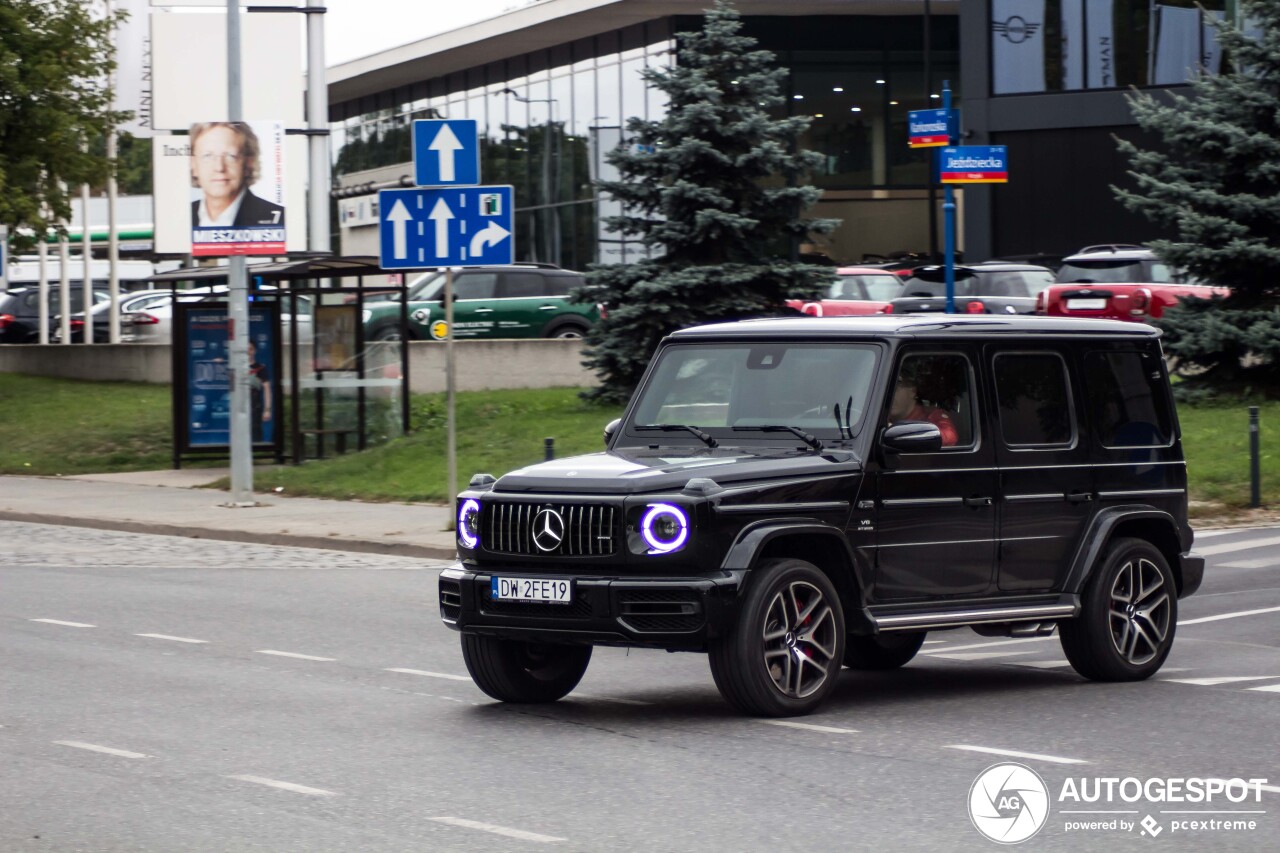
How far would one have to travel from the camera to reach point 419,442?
82.5 feet

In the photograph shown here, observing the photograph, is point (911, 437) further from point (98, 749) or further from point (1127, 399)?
→ point (98, 749)

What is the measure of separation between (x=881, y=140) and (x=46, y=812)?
5215 centimetres

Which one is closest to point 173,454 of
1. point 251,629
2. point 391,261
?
point 391,261

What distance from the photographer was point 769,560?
875cm

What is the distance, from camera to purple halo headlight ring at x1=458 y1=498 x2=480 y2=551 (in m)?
9.08

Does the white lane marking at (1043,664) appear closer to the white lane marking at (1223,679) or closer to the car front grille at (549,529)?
the white lane marking at (1223,679)

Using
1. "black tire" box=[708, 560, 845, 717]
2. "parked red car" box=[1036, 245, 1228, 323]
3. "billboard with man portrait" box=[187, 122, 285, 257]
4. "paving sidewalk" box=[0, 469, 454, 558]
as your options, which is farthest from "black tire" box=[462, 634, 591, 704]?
"parked red car" box=[1036, 245, 1228, 323]

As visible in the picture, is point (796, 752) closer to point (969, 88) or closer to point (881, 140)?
point (969, 88)

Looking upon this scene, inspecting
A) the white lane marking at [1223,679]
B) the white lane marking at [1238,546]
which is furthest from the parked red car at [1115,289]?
the white lane marking at [1223,679]

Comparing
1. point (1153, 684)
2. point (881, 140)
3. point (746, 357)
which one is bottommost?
point (1153, 684)

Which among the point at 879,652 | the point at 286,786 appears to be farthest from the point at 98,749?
the point at 879,652

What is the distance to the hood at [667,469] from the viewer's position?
Answer: 864 centimetres

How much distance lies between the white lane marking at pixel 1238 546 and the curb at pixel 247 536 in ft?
20.9

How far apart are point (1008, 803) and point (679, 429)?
3.23 m
